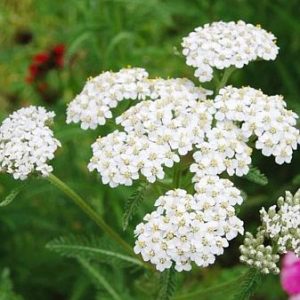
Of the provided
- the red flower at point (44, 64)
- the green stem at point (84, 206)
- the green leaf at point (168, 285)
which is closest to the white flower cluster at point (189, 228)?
the green leaf at point (168, 285)

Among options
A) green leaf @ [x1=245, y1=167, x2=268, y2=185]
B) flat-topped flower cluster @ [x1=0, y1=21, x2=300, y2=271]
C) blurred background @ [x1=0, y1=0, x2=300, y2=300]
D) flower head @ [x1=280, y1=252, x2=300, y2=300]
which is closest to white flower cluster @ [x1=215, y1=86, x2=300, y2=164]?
flat-topped flower cluster @ [x1=0, y1=21, x2=300, y2=271]

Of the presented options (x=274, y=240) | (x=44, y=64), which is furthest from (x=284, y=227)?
(x=44, y=64)

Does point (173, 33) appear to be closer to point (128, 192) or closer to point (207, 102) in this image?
point (128, 192)

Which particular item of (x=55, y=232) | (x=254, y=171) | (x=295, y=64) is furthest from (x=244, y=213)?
(x=254, y=171)

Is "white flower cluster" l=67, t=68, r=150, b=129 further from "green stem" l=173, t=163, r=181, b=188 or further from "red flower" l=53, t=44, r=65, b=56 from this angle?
"red flower" l=53, t=44, r=65, b=56

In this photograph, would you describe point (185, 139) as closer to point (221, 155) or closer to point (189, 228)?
point (221, 155)

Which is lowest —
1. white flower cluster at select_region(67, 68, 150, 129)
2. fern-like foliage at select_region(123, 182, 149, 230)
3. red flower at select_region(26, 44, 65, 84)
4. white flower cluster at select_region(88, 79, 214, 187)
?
fern-like foliage at select_region(123, 182, 149, 230)
